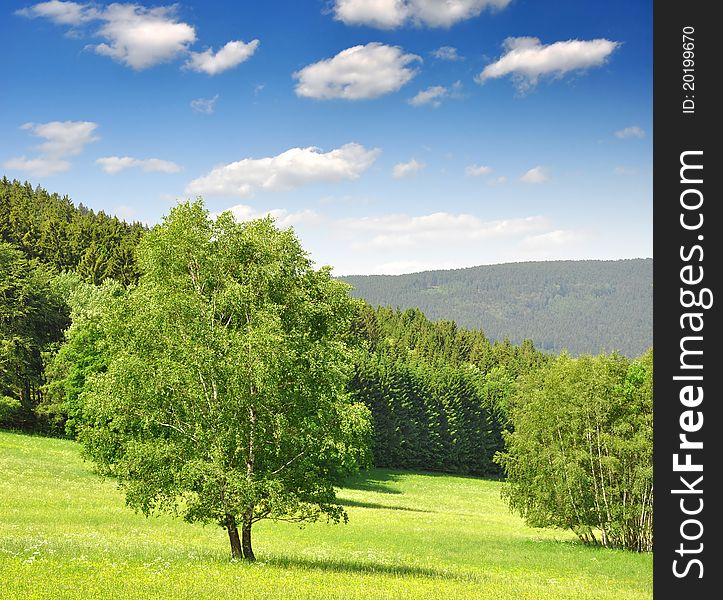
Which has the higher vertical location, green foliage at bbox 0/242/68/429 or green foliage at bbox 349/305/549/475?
green foliage at bbox 0/242/68/429

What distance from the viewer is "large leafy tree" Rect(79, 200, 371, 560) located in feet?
67.5

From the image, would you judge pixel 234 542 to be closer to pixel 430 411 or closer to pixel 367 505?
pixel 367 505

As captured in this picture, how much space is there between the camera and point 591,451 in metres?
38.8

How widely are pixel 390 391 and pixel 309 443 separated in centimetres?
7914

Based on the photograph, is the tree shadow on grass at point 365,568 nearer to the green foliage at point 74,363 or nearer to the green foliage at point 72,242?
the green foliage at point 74,363

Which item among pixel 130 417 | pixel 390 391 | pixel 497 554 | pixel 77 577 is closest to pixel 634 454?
pixel 497 554

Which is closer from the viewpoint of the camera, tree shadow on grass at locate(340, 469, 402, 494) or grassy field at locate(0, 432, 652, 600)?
grassy field at locate(0, 432, 652, 600)

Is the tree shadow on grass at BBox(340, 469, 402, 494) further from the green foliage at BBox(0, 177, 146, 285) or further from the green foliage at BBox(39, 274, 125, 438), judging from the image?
the green foliage at BBox(0, 177, 146, 285)

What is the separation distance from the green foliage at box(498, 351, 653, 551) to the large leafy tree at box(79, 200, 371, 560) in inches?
810

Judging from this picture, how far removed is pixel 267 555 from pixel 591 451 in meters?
21.1

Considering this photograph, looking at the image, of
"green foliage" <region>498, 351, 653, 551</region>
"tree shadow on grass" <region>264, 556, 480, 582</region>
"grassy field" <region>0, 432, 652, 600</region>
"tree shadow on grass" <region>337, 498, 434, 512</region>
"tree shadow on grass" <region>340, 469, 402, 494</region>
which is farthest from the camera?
"tree shadow on grass" <region>340, 469, 402, 494</region>

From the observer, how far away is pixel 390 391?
99.6 meters

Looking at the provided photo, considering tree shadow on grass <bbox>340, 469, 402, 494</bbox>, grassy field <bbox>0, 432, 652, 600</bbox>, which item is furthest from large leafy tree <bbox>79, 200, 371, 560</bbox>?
tree shadow on grass <bbox>340, 469, 402, 494</bbox>
